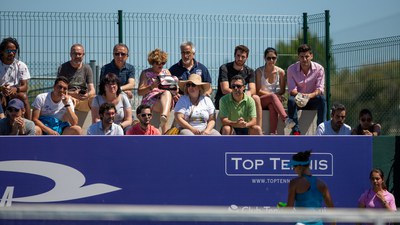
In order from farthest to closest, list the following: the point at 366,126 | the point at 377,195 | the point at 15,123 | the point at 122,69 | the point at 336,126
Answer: the point at 122,69
the point at 366,126
the point at 336,126
the point at 15,123
the point at 377,195

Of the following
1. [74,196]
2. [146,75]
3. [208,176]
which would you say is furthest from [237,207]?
[146,75]

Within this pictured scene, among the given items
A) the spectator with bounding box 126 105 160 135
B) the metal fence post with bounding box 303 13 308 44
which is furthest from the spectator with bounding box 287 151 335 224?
the metal fence post with bounding box 303 13 308 44

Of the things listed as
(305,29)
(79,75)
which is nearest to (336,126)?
(305,29)

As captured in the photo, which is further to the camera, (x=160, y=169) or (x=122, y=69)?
(x=122, y=69)

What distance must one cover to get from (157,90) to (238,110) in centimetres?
112

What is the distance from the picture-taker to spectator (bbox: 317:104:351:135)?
10.5 metres

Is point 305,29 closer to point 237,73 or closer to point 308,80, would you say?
point 308,80

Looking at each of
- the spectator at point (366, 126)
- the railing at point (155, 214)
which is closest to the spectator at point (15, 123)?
the spectator at point (366, 126)

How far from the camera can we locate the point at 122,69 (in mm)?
11211

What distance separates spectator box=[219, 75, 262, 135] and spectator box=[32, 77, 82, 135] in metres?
1.88

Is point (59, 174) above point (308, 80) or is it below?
below

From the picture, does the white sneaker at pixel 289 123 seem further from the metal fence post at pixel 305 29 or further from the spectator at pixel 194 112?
the metal fence post at pixel 305 29

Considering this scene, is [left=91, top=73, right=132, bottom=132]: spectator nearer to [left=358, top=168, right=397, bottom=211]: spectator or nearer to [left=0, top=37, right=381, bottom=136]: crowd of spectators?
[left=0, top=37, right=381, bottom=136]: crowd of spectators

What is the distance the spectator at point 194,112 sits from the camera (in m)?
10.3
